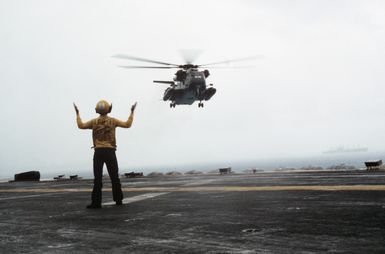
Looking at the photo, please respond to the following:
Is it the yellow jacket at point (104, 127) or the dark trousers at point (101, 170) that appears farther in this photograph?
the yellow jacket at point (104, 127)

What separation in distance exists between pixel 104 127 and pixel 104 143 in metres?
0.32

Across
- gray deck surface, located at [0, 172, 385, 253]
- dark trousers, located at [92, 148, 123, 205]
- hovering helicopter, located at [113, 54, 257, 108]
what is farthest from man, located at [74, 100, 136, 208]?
hovering helicopter, located at [113, 54, 257, 108]

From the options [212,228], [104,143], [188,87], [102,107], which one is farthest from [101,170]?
[188,87]

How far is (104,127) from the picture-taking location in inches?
295

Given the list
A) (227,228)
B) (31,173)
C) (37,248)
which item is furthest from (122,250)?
(31,173)

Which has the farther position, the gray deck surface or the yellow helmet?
the yellow helmet

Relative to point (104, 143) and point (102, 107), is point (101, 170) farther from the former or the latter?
point (102, 107)

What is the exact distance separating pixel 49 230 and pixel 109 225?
754 millimetres

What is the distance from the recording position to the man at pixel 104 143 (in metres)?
7.29

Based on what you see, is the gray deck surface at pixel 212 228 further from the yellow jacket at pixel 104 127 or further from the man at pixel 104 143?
the yellow jacket at pixel 104 127

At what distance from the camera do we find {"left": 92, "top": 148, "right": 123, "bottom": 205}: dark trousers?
285 inches

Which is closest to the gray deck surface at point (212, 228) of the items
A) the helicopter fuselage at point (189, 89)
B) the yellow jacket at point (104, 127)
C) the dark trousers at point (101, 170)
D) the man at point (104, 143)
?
the dark trousers at point (101, 170)

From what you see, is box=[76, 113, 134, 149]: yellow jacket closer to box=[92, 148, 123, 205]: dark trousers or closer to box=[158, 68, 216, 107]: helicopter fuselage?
box=[92, 148, 123, 205]: dark trousers

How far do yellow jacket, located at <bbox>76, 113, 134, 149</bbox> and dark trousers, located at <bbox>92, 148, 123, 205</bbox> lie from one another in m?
0.14
